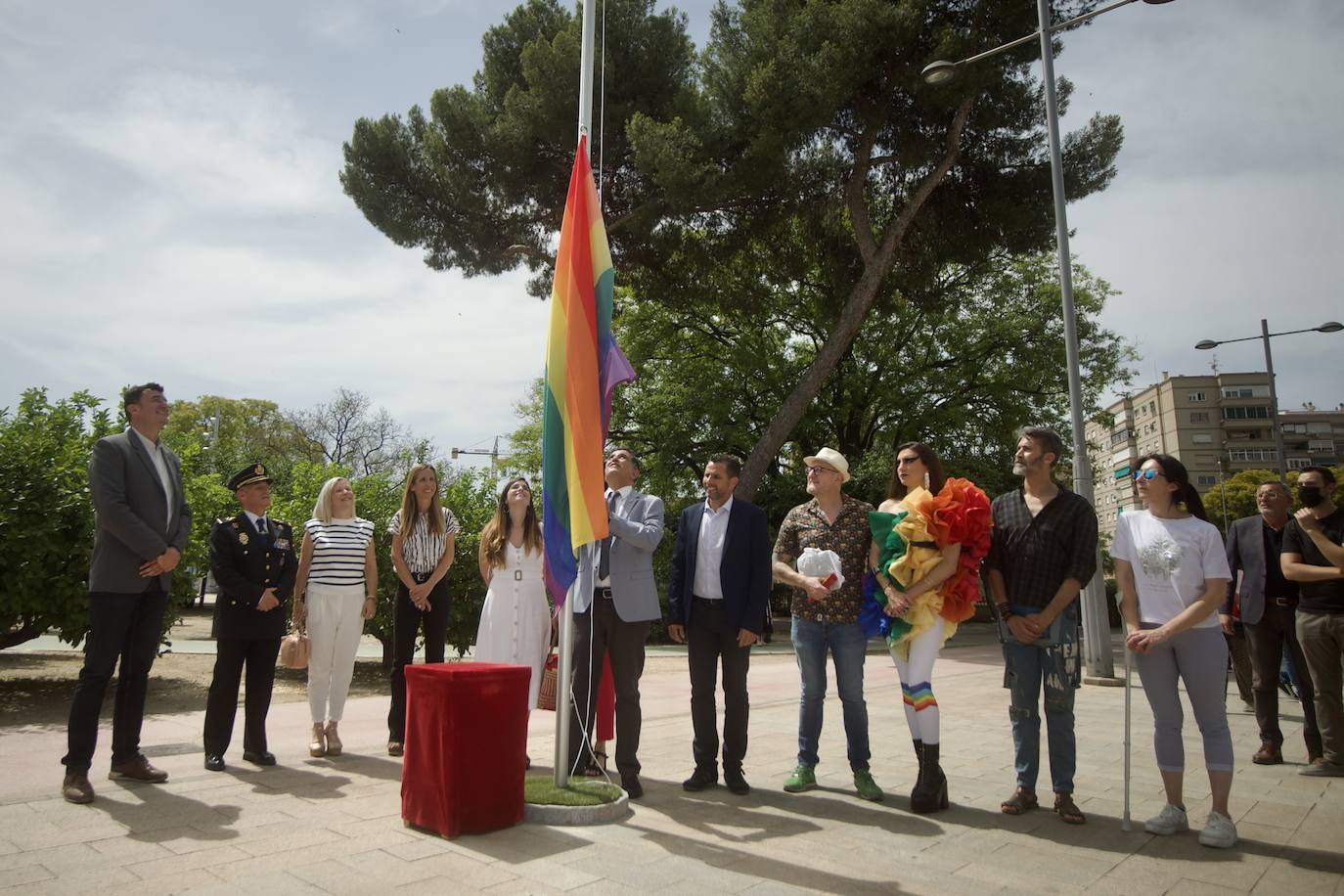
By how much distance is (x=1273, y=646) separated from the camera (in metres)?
6.26

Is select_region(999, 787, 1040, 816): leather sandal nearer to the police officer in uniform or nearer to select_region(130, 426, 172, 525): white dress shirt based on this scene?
the police officer in uniform

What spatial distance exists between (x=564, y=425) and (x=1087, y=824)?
3.44 meters

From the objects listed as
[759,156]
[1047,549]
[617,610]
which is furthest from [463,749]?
[759,156]

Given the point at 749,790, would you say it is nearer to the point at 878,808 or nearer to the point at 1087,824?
the point at 878,808

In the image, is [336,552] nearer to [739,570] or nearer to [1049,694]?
[739,570]

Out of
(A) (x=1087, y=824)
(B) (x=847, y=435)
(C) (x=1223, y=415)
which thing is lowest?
(A) (x=1087, y=824)

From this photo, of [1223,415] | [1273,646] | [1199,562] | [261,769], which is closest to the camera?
[1199,562]

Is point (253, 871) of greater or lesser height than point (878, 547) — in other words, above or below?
below

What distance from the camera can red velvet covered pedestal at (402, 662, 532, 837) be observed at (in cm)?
397

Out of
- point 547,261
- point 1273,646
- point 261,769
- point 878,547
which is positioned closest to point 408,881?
point 261,769

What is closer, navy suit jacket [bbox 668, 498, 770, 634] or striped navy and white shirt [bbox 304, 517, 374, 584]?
navy suit jacket [bbox 668, 498, 770, 634]

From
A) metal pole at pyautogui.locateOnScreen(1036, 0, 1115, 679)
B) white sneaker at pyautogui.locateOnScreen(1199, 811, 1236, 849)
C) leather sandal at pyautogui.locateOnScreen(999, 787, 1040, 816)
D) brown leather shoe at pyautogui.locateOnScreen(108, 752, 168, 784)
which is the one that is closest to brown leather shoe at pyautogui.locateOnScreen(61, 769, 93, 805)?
brown leather shoe at pyautogui.locateOnScreen(108, 752, 168, 784)

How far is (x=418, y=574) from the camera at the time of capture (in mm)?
6363

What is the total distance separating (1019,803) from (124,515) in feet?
17.0
